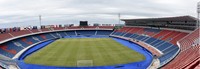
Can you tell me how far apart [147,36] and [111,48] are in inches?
531

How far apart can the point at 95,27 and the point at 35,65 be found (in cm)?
5433

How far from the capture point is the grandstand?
3327cm

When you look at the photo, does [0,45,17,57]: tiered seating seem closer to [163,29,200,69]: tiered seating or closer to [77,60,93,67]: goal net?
[77,60,93,67]: goal net

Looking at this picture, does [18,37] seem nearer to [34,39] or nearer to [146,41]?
[34,39]

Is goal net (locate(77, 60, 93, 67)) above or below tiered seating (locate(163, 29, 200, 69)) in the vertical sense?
below

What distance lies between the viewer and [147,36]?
190 feet

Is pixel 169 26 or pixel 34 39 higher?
pixel 169 26

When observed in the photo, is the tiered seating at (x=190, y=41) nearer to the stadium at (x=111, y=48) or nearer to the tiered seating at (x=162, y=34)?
the stadium at (x=111, y=48)

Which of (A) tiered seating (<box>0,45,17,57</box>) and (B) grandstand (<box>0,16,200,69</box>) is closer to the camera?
(B) grandstand (<box>0,16,200,69</box>)

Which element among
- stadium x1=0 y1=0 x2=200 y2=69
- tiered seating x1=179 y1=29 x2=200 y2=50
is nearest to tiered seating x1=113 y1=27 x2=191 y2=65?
stadium x1=0 y1=0 x2=200 y2=69

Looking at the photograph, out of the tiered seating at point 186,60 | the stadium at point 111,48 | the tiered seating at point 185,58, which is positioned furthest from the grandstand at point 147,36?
the tiered seating at point 186,60

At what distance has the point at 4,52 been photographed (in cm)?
4241

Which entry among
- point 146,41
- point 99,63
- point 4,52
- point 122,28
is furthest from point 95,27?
point 99,63

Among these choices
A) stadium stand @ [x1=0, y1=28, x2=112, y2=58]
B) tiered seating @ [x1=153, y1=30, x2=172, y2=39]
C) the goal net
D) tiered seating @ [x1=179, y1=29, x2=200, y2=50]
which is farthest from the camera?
tiered seating @ [x1=153, y1=30, x2=172, y2=39]
